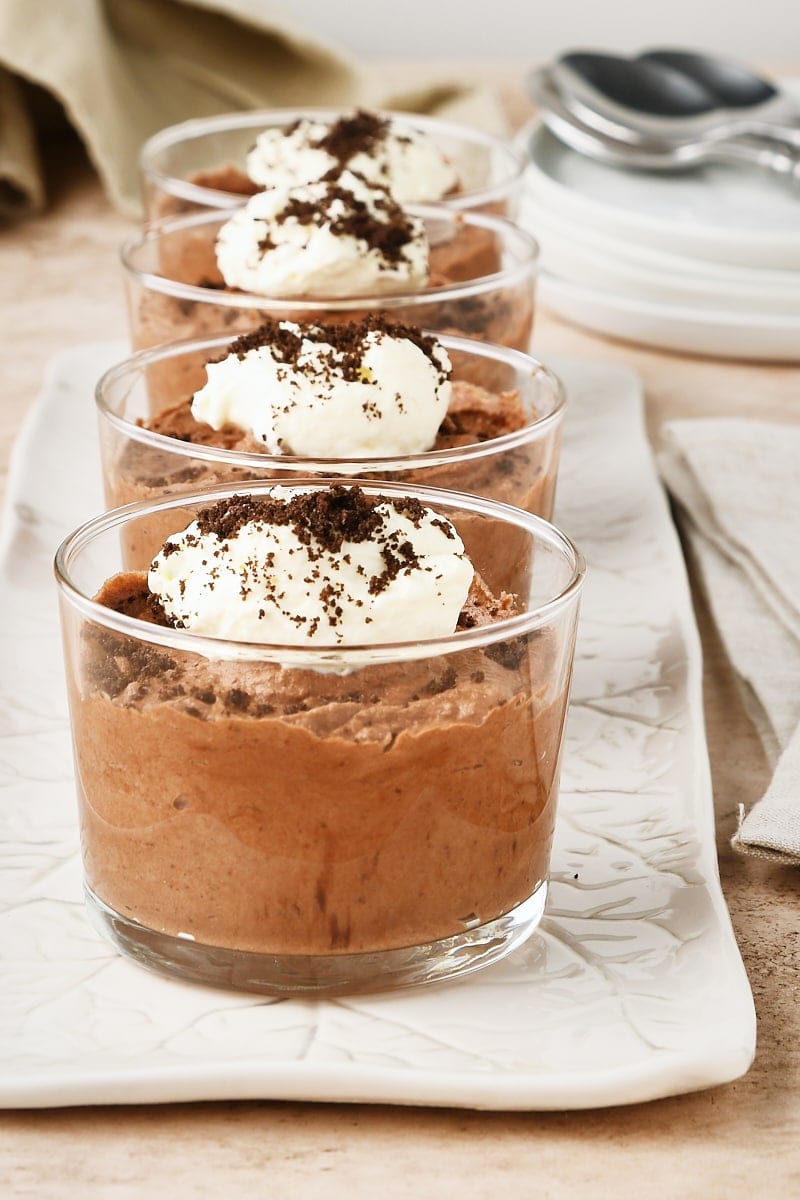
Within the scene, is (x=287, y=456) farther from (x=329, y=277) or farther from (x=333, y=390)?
(x=329, y=277)

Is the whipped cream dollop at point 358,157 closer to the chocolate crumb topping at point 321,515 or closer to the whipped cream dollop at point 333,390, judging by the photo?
the whipped cream dollop at point 333,390

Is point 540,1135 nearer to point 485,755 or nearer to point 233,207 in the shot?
point 485,755

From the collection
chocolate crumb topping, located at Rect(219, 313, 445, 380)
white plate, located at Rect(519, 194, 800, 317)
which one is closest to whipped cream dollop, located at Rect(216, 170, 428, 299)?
chocolate crumb topping, located at Rect(219, 313, 445, 380)

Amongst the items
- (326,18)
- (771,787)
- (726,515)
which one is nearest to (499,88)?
(326,18)

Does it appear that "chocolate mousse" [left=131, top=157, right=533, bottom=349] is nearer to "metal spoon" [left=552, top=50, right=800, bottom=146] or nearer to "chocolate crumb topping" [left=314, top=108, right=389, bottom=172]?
"chocolate crumb topping" [left=314, top=108, right=389, bottom=172]

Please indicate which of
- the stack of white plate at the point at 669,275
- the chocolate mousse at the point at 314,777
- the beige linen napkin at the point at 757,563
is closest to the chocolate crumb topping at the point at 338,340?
the chocolate mousse at the point at 314,777

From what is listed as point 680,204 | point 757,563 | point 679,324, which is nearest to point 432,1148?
point 757,563
